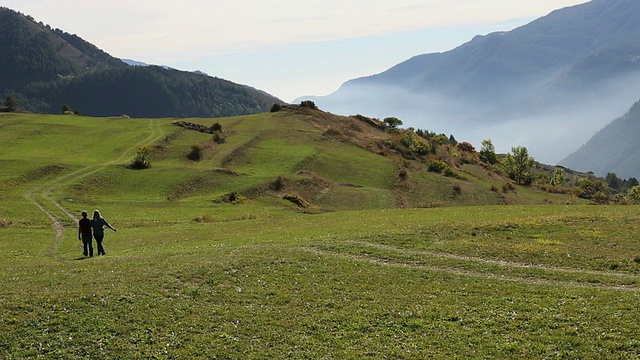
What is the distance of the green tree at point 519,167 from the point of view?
382ft

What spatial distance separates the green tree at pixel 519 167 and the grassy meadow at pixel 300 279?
69794 mm

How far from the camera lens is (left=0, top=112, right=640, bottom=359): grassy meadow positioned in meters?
17.8

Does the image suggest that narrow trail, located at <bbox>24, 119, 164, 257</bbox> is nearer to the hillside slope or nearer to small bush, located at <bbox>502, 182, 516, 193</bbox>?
the hillside slope

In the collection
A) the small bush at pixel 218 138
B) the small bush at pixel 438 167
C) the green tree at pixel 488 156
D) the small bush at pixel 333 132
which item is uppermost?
the small bush at pixel 333 132

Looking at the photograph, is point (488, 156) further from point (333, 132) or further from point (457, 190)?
point (457, 190)

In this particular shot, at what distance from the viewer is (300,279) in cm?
2486

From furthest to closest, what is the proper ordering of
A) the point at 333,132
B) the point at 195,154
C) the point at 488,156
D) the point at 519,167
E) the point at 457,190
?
the point at 488,156
the point at 519,167
the point at 333,132
the point at 457,190
the point at 195,154

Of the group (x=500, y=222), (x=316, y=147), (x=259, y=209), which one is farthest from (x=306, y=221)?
(x=316, y=147)

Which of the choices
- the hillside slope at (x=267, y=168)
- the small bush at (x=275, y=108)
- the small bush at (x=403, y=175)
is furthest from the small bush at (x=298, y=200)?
the small bush at (x=275, y=108)

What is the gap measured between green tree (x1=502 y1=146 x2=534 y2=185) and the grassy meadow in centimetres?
6979

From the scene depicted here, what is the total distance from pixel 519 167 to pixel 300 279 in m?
109

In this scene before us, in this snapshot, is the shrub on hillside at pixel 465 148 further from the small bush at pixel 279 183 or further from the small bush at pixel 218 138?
the small bush at pixel 279 183

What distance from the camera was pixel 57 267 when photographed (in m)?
27.1

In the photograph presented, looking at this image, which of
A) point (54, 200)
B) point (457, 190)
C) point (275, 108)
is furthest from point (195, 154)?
point (275, 108)
